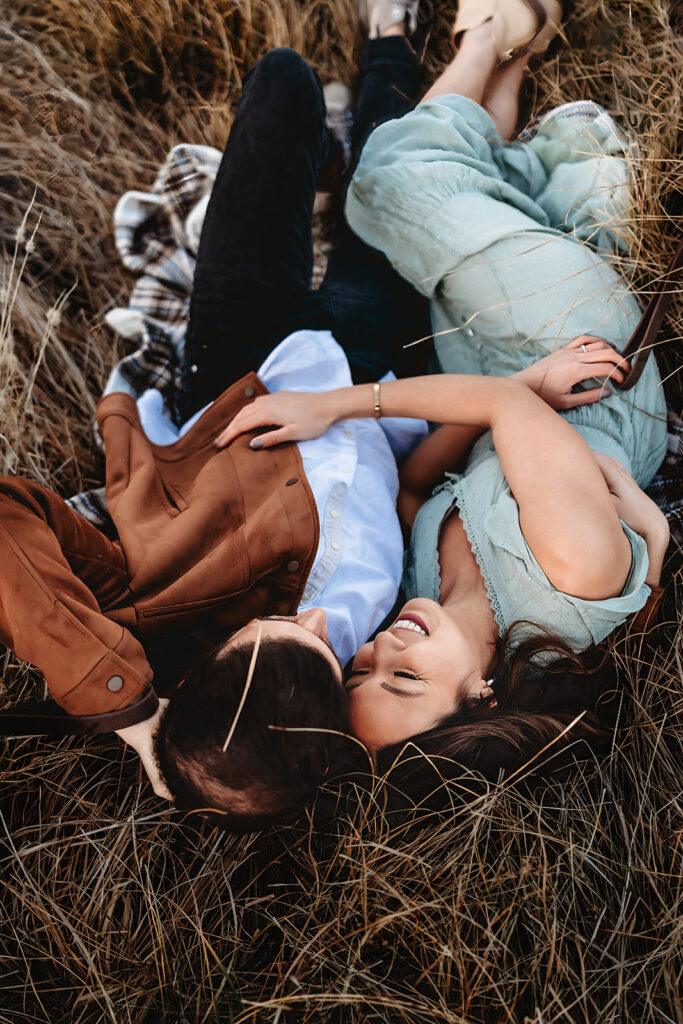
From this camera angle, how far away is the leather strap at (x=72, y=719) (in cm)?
99

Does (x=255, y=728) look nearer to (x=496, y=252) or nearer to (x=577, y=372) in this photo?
(x=577, y=372)

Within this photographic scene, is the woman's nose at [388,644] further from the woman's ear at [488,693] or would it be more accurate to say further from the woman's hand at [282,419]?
the woman's hand at [282,419]

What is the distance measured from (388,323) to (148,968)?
1.50 m

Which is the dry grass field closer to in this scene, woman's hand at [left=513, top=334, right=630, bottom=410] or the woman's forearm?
woman's hand at [left=513, top=334, right=630, bottom=410]

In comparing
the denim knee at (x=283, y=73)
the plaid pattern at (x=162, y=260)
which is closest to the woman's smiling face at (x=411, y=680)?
the plaid pattern at (x=162, y=260)

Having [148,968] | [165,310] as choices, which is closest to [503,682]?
[148,968]

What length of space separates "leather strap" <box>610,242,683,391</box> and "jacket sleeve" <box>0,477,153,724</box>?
1.15 metres

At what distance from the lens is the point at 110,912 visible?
121 centimetres

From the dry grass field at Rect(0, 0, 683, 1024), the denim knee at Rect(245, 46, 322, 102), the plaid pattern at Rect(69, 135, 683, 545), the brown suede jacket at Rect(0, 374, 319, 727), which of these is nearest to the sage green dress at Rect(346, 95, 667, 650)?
the dry grass field at Rect(0, 0, 683, 1024)

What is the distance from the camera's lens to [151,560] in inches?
46.2

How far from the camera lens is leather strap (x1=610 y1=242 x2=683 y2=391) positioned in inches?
51.5

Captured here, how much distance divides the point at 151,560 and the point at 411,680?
0.54 meters

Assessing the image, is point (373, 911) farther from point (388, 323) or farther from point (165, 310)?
point (165, 310)

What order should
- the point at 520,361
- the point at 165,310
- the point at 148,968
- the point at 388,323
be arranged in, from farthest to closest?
the point at 165,310, the point at 388,323, the point at 520,361, the point at 148,968
